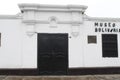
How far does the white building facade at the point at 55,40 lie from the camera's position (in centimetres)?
1184

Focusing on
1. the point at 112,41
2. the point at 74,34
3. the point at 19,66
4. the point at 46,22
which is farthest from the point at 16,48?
the point at 112,41

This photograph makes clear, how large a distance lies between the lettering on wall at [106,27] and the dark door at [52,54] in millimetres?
1925

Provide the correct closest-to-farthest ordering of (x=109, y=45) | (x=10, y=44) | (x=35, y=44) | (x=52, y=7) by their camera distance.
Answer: (x=10, y=44) < (x=35, y=44) < (x=52, y=7) < (x=109, y=45)

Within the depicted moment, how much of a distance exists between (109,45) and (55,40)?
3.20m

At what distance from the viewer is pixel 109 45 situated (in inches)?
494

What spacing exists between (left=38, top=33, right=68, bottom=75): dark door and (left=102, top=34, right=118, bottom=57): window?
2.26 meters

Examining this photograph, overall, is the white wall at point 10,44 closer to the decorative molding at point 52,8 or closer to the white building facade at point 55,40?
the white building facade at point 55,40

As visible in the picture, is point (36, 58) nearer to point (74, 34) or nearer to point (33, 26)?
point (33, 26)

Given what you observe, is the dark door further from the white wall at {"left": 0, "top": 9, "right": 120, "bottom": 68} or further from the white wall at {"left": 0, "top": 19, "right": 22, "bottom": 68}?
the white wall at {"left": 0, "top": 19, "right": 22, "bottom": 68}

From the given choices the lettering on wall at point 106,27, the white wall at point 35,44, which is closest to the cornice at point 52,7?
the white wall at point 35,44

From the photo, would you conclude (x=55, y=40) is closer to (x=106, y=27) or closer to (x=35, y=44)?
(x=35, y=44)

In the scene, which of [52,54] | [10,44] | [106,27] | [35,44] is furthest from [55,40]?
[106,27]

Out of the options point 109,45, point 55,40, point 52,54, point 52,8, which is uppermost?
point 52,8

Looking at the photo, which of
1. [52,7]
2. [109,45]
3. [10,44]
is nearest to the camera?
[10,44]
